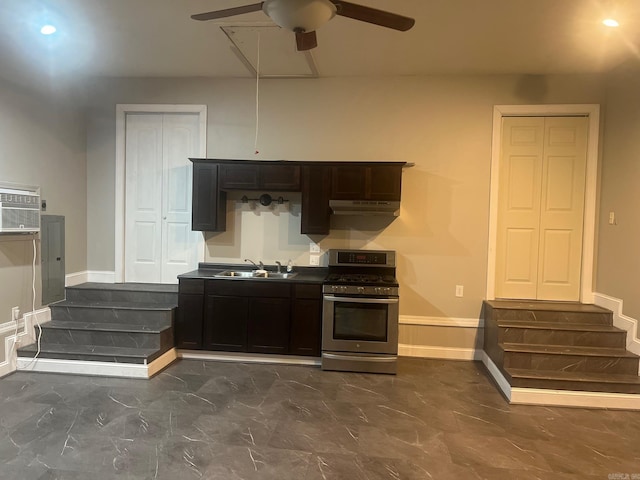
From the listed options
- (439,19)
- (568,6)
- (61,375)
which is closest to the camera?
(568,6)

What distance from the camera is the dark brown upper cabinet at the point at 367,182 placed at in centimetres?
410

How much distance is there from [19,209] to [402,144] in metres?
3.83

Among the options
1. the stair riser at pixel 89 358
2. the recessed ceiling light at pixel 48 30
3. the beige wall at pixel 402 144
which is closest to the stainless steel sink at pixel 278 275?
the beige wall at pixel 402 144

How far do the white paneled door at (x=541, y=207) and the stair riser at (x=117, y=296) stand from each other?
3623mm

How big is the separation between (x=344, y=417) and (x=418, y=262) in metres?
1.99

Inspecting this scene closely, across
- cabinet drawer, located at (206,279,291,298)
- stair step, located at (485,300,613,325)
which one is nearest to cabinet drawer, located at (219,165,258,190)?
cabinet drawer, located at (206,279,291,298)

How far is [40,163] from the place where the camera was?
13.5ft

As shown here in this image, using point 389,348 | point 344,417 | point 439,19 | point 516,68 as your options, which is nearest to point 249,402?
point 344,417

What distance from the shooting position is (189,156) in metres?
4.69

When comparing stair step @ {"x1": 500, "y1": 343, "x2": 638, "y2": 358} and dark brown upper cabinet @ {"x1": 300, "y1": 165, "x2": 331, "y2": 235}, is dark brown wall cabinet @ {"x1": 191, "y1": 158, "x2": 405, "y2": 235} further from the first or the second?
stair step @ {"x1": 500, "y1": 343, "x2": 638, "y2": 358}

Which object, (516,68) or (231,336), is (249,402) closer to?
(231,336)

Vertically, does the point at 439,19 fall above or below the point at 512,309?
above

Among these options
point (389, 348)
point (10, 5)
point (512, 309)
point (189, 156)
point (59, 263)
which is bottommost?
point (389, 348)

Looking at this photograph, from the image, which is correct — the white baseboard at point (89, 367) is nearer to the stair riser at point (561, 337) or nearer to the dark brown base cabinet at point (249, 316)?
the dark brown base cabinet at point (249, 316)
